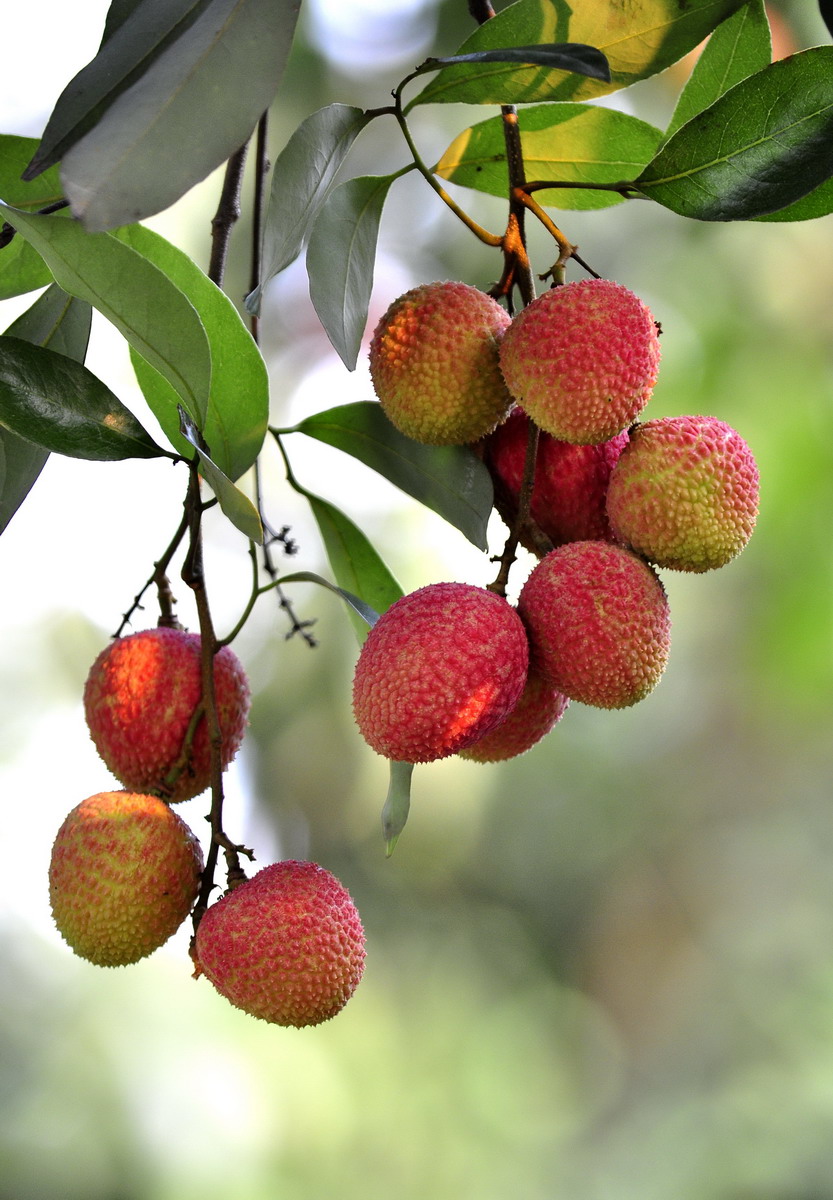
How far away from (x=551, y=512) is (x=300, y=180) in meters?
0.24

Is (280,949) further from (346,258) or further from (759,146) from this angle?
(759,146)

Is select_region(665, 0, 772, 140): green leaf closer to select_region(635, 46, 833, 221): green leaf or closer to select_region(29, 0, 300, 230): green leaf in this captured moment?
select_region(635, 46, 833, 221): green leaf

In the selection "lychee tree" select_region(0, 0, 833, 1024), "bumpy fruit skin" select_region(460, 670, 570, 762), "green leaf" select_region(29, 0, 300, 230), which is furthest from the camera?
"bumpy fruit skin" select_region(460, 670, 570, 762)

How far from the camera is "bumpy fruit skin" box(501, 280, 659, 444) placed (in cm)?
58

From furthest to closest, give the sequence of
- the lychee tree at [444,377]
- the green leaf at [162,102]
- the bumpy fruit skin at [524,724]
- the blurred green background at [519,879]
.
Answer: the blurred green background at [519,879], the bumpy fruit skin at [524,724], the lychee tree at [444,377], the green leaf at [162,102]

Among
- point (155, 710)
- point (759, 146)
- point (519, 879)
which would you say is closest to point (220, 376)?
point (155, 710)

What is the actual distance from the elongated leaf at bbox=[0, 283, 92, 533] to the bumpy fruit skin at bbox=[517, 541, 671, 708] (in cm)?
33

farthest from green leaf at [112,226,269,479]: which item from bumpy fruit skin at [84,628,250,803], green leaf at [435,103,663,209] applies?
green leaf at [435,103,663,209]

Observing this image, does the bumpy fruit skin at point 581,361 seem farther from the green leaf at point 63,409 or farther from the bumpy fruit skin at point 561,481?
the green leaf at point 63,409

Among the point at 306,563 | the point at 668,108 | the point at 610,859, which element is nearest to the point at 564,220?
the point at 668,108

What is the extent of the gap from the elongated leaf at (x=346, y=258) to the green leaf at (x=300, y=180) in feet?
0.06

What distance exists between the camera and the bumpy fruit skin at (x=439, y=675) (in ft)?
1.86

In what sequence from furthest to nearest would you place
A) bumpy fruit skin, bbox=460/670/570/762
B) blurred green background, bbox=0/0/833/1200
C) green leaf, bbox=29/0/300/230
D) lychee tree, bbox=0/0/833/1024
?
1. blurred green background, bbox=0/0/833/1200
2. bumpy fruit skin, bbox=460/670/570/762
3. lychee tree, bbox=0/0/833/1024
4. green leaf, bbox=29/0/300/230

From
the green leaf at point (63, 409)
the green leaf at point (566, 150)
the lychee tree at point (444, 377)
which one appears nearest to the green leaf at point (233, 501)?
the lychee tree at point (444, 377)
